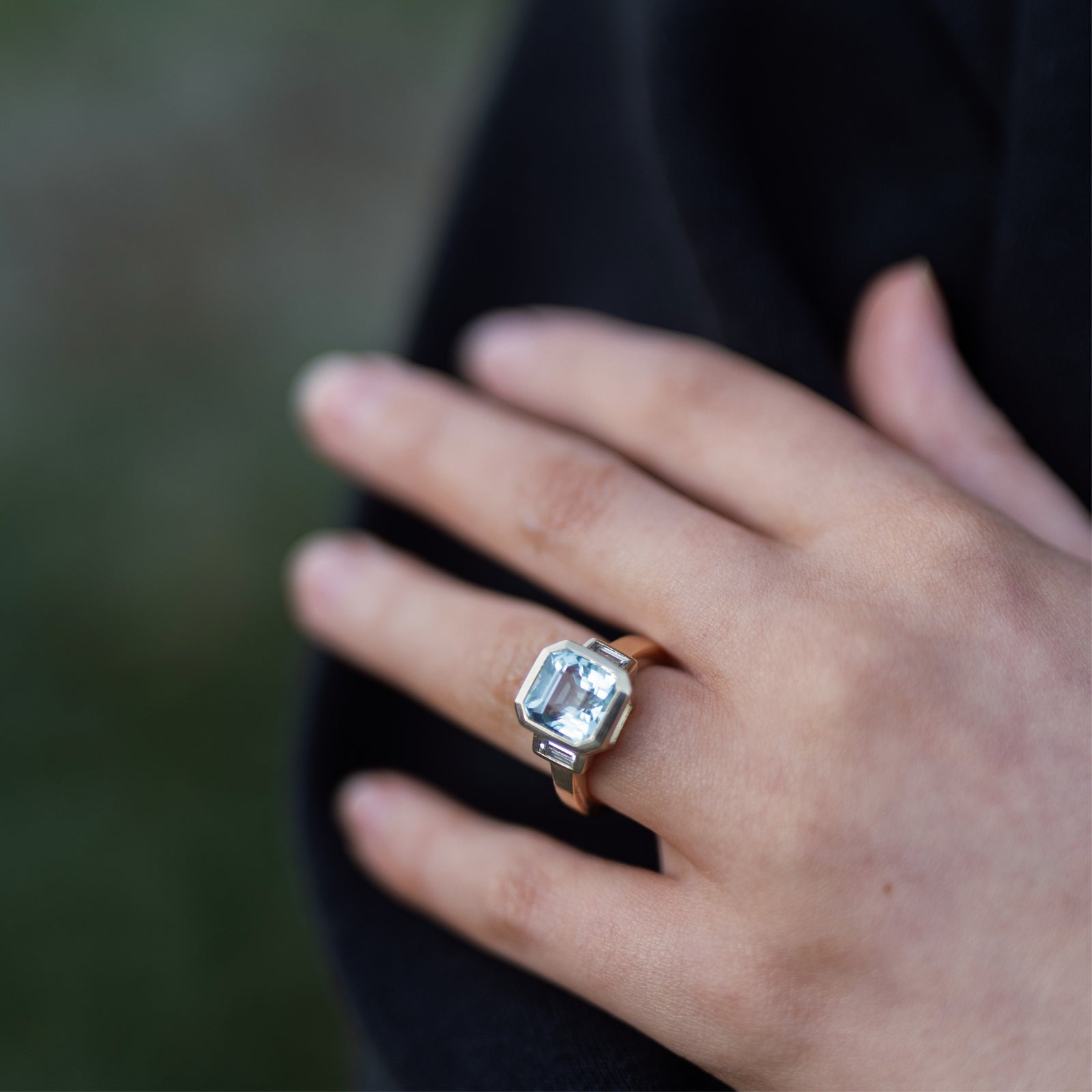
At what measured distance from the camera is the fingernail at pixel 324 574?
960mm

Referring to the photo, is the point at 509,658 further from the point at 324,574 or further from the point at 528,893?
the point at 324,574

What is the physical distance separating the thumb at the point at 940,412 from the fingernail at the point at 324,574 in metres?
0.53

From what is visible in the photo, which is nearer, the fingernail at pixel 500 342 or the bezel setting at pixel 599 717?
the bezel setting at pixel 599 717

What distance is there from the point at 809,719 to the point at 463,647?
12.4 inches

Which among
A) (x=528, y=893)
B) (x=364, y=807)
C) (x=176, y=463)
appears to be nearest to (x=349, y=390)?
A: (x=364, y=807)

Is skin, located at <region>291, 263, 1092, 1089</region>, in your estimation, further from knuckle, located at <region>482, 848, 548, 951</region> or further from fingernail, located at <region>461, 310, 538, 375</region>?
fingernail, located at <region>461, 310, 538, 375</region>

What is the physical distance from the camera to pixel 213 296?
2066 mm

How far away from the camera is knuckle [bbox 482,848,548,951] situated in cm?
74

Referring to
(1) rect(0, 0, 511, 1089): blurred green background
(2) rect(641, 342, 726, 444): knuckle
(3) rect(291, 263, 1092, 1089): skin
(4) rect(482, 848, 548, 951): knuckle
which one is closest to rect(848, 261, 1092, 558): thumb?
(3) rect(291, 263, 1092, 1089): skin

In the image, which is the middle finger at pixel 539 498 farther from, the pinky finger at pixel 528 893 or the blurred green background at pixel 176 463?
the blurred green background at pixel 176 463

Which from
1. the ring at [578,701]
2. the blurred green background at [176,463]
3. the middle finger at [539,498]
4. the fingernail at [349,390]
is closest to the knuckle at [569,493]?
the middle finger at [539,498]

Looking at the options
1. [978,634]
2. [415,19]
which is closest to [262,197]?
[415,19]

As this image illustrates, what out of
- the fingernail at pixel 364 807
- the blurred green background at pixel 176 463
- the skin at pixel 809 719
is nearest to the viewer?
the skin at pixel 809 719

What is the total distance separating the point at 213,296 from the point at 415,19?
0.87m
